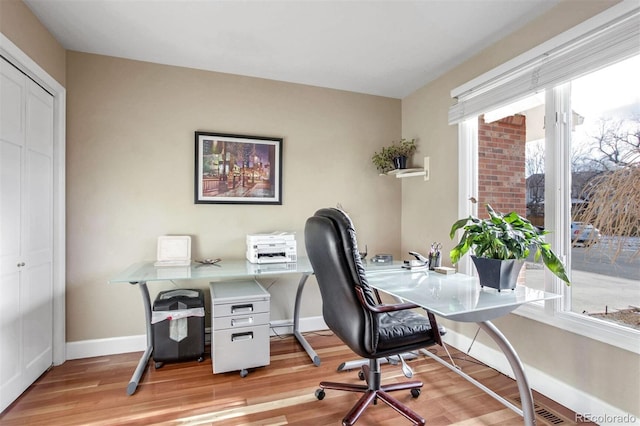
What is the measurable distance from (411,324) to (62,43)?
326cm

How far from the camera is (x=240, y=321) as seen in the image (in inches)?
94.7

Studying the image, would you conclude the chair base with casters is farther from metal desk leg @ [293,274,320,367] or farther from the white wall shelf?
the white wall shelf

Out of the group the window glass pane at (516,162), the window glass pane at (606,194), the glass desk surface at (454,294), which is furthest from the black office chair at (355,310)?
the window glass pane at (516,162)

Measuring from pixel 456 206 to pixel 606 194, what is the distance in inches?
42.4

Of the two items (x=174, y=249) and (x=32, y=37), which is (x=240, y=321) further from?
(x=32, y=37)

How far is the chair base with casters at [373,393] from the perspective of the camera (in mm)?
1729

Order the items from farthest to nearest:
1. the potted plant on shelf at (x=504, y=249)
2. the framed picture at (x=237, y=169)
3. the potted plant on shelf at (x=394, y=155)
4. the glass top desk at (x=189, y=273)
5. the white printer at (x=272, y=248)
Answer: the potted plant on shelf at (x=394, y=155) → the framed picture at (x=237, y=169) → the white printer at (x=272, y=248) → the glass top desk at (x=189, y=273) → the potted plant on shelf at (x=504, y=249)

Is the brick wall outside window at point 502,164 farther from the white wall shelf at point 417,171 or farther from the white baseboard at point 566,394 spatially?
the white baseboard at point 566,394

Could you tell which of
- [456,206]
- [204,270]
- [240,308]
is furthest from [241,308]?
[456,206]

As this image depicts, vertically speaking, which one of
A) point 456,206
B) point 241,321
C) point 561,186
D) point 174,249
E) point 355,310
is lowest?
point 241,321

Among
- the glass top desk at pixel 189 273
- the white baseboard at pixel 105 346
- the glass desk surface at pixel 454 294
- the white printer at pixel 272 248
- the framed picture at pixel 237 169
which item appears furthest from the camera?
the framed picture at pixel 237 169

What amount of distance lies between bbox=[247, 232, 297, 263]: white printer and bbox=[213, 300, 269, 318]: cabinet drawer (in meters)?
0.37

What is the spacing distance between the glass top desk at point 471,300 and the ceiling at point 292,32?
1761 millimetres

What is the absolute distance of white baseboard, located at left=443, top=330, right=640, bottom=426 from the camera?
174cm
